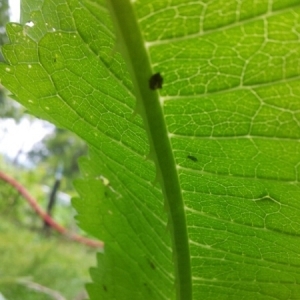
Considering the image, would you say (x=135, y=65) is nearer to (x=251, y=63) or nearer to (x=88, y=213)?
(x=251, y=63)

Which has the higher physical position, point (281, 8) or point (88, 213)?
point (281, 8)

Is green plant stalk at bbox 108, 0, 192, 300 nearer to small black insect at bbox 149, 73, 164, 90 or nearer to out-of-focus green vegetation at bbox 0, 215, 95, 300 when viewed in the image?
small black insect at bbox 149, 73, 164, 90

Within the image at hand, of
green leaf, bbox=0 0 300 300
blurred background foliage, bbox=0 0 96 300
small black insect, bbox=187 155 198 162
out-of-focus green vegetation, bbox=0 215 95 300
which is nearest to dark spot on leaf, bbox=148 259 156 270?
green leaf, bbox=0 0 300 300

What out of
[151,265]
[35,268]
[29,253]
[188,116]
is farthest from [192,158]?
[29,253]

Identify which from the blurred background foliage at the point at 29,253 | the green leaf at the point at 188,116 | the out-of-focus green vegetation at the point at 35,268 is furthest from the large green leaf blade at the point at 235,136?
the out-of-focus green vegetation at the point at 35,268

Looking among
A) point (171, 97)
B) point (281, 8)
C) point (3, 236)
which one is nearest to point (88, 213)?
point (171, 97)

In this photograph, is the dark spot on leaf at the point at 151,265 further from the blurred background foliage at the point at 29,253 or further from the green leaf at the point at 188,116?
the blurred background foliage at the point at 29,253

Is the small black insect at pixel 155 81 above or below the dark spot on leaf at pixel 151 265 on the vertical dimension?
above
